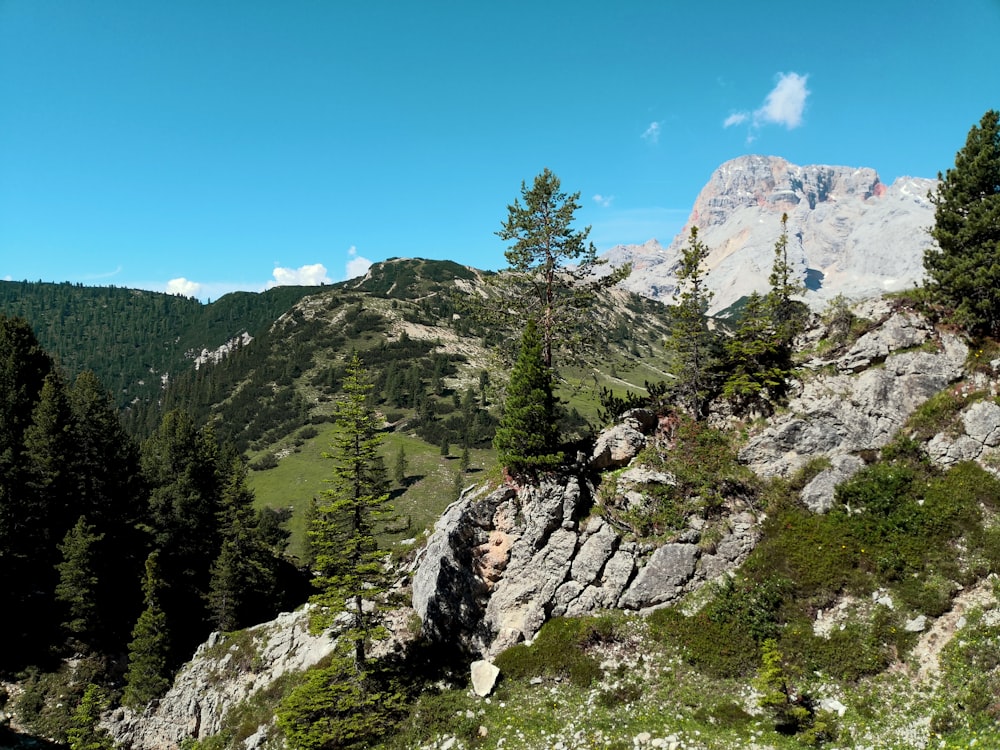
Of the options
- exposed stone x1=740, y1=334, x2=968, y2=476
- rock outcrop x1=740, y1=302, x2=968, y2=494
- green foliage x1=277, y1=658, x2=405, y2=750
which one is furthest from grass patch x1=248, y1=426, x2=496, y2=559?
rock outcrop x1=740, y1=302, x2=968, y2=494

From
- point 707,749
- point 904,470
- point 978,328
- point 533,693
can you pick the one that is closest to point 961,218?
point 978,328

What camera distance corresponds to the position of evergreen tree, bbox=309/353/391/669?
2494 cm

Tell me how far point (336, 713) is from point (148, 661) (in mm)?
21028

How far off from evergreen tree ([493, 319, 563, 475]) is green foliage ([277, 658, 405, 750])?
1330 centimetres

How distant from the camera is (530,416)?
27859mm

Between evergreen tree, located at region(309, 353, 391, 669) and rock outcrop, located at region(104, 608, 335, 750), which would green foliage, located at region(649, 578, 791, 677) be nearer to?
evergreen tree, located at region(309, 353, 391, 669)

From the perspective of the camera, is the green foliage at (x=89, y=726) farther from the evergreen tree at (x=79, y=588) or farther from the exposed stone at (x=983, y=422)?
the exposed stone at (x=983, y=422)

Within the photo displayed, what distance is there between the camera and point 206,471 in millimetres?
55219

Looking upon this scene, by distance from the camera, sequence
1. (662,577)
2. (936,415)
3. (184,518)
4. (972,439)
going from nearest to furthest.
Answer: (972,439)
(662,577)
(936,415)
(184,518)

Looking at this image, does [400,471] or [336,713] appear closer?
[336,713]

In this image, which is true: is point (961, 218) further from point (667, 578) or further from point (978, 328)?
point (667, 578)

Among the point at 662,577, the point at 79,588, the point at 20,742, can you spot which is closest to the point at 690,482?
the point at 662,577

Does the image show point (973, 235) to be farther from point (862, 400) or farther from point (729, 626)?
point (729, 626)

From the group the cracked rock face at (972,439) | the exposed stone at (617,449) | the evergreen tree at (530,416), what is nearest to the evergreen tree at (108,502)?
the evergreen tree at (530,416)
